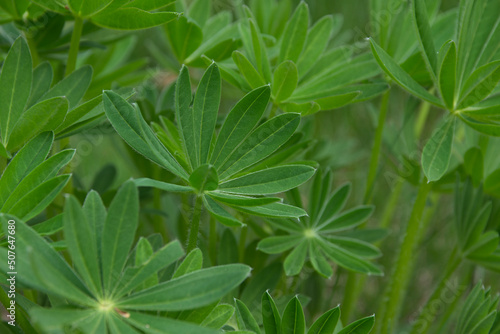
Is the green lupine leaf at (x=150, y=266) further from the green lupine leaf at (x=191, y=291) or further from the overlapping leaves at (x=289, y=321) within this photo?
the overlapping leaves at (x=289, y=321)

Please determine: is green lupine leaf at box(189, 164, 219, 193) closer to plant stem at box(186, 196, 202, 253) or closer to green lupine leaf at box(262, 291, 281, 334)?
plant stem at box(186, 196, 202, 253)

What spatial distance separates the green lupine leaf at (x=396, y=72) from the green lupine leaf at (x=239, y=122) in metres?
0.19

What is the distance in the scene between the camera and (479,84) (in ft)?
3.03

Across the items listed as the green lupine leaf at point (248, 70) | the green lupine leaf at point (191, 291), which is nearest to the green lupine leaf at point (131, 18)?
the green lupine leaf at point (248, 70)

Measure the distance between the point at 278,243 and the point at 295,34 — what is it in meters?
0.40

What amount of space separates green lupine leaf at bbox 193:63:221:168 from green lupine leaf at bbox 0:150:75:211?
0.19m

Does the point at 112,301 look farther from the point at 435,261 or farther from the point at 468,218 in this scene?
the point at 435,261

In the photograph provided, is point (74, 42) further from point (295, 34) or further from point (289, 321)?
point (289, 321)

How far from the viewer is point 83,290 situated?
68cm

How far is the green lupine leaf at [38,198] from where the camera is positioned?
28.9 inches

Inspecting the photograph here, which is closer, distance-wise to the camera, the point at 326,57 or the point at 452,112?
the point at 452,112

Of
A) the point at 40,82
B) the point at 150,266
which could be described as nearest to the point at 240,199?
the point at 150,266

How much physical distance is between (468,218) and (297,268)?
0.39 m

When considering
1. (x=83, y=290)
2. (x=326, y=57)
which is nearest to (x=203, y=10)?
(x=326, y=57)
